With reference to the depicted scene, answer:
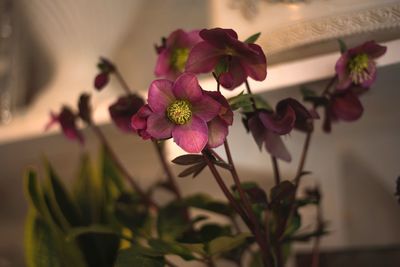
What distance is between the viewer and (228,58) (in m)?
0.39

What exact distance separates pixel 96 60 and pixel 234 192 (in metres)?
0.41

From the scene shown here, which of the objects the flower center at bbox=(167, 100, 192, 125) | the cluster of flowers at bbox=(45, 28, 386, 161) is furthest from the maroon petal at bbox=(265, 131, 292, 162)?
the flower center at bbox=(167, 100, 192, 125)

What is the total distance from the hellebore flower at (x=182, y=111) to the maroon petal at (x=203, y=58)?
46mm

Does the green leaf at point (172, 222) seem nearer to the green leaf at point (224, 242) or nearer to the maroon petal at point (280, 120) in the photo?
the green leaf at point (224, 242)

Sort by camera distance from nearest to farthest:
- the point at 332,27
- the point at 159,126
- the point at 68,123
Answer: the point at 159,126 < the point at 332,27 < the point at 68,123

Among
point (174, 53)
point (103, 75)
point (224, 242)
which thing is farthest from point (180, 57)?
point (224, 242)

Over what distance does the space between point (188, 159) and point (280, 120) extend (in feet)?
0.34

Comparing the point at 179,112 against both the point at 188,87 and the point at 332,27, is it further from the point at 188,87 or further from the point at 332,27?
the point at 332,27

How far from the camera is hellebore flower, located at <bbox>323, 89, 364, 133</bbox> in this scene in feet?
1.54

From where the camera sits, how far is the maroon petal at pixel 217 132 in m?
0.36

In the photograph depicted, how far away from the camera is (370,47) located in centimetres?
43

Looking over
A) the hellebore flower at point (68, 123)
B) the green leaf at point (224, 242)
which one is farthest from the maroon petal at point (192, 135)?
the hellebore flower at point (68, 123)

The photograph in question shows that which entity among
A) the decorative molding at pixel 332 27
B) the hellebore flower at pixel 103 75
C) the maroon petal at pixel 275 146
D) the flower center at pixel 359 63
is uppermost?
the hellebore flower at pixel 103 75

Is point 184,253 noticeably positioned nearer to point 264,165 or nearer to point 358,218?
point 264,165
